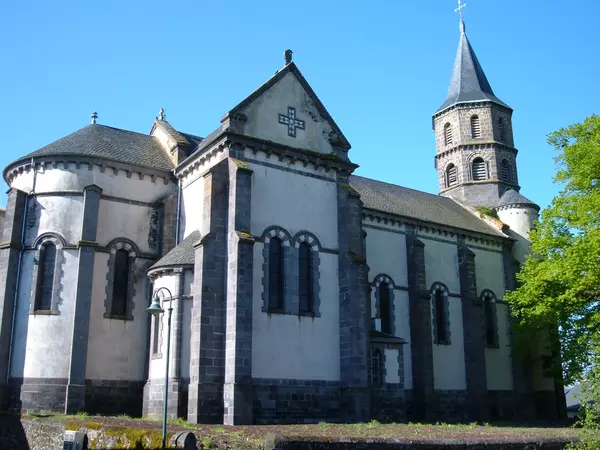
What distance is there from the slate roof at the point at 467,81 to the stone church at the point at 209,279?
17986mm

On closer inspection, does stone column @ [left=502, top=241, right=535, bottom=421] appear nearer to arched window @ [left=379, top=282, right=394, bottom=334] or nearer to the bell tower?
arched window @ [left=379, top=282, right=394, bottom=334]

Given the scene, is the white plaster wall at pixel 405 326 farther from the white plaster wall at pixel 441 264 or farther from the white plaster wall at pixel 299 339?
the white plaster wall at pixel 299 339

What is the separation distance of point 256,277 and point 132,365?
7300 millimetres

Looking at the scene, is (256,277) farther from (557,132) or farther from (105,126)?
(557,132)

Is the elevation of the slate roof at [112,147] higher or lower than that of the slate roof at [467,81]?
lower

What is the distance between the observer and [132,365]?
85.5ft

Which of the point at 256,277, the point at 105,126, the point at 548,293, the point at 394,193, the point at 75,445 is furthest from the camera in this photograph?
the point at 394,193

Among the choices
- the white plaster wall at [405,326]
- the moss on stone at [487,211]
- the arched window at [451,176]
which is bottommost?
the white plaster wall at [405,326]

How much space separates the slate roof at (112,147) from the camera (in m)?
27.3

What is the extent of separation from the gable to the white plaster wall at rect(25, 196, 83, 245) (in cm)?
820

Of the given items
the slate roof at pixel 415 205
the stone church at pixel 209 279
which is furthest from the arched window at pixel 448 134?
the stone church at pixel 209 279

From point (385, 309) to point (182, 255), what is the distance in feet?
43.1

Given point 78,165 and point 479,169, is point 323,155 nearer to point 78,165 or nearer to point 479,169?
point 78,165

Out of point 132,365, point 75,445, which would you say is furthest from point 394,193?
point 75,445
